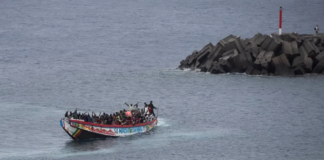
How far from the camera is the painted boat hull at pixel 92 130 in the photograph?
9544 centimetres

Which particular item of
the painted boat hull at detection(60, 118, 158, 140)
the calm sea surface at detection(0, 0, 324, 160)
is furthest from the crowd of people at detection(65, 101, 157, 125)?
the calm sea surface at detection(0, 0, 324, 160)

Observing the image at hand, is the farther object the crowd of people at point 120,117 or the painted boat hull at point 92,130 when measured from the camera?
the crowd of people at point 120,117

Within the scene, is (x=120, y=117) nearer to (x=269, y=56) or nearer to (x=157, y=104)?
(x=157, y=104)

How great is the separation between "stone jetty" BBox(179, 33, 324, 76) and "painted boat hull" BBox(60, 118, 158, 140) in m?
32.4

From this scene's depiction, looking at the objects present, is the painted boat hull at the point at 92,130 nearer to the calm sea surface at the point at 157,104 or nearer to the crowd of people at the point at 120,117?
the crowd of people at the point at 120,117

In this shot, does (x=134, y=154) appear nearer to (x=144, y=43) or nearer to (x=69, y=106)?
(x=69, y=106)

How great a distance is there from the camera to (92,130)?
96188 millimetres

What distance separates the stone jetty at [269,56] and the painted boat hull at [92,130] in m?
32.4

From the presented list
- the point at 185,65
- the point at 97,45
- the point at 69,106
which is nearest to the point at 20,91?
the point at 69,106

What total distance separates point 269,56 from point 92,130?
3746 cm

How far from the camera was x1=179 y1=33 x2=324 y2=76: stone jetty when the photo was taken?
12688 cm

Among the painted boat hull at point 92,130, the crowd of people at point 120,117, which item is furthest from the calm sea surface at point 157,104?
the crowd of people at point 120,117

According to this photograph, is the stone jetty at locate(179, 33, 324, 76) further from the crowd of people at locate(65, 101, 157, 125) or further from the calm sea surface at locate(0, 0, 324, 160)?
the crowd of people at locate(65, 101, 157, 125)

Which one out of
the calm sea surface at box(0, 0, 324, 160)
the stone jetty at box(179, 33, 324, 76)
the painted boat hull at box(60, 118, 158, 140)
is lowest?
the calm sea surface at box(0, 0, 324, 160)
